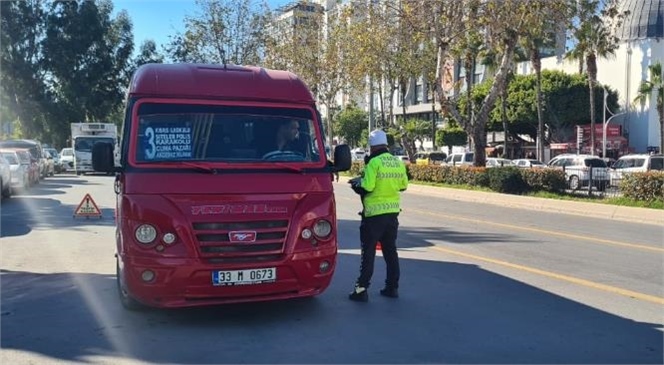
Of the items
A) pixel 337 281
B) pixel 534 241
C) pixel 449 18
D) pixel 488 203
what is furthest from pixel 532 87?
pixel 337 281

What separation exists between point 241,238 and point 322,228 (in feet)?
2.69

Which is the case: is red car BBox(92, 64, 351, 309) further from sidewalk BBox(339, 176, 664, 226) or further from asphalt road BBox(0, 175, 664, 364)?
sidewalk BBox(339, 176, 664, 226)

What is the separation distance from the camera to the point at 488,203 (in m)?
22.6

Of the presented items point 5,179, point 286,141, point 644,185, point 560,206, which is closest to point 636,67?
point 644,185

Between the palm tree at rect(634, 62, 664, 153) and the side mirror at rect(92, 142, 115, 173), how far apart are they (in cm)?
4738

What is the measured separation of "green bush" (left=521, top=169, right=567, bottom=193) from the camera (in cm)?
2262

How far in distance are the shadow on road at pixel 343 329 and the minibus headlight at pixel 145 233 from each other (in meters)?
0.84

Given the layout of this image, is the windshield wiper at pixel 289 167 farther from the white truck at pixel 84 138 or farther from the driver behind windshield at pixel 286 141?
the white truck at pixel 84 138

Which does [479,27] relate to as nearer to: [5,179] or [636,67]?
[5,179]

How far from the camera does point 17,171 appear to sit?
22766 millimetres

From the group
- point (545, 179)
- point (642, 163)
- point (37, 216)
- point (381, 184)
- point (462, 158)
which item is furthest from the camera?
point (462, 158)

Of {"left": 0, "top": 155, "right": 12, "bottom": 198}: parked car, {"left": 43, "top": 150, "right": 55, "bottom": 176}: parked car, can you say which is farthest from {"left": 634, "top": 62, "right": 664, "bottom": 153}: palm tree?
{"left": 0, "top": 155, "right": 12, "bottom": 198}: parked car

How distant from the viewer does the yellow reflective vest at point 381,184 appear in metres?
7.20

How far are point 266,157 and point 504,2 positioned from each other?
1968 cm
